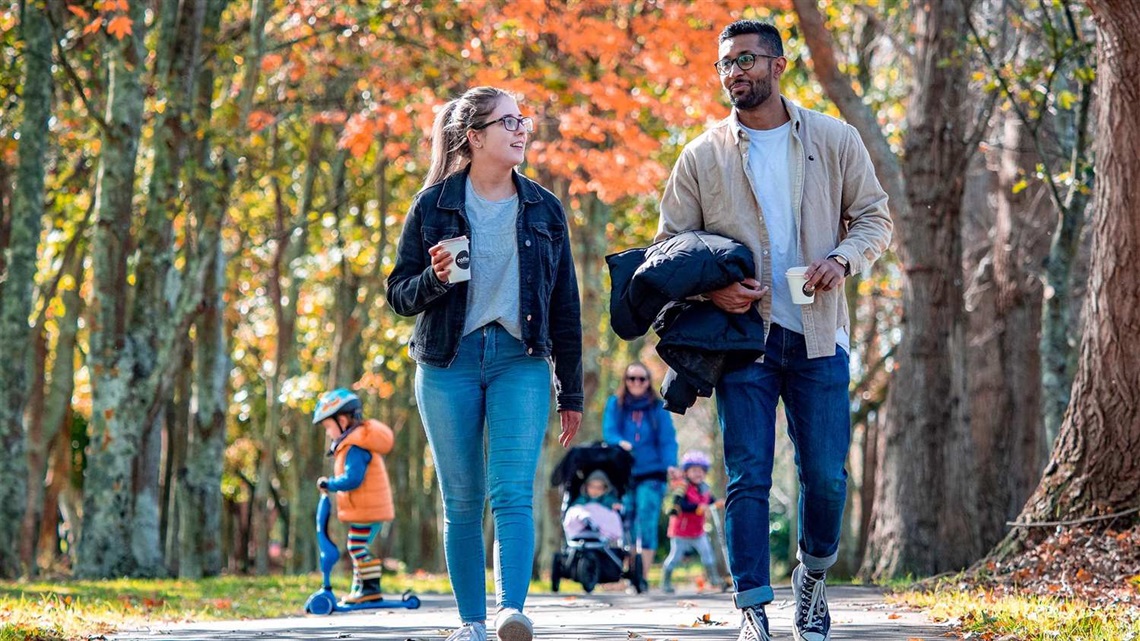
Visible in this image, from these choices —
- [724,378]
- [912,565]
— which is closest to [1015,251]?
[912,565]

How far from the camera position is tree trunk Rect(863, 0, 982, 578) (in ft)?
41.8

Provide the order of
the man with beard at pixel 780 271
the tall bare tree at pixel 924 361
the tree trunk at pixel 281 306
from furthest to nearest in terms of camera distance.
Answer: the tree trunk at pixel 281 306, the tall bare tree at pixel 924 361, the man with beard at pixel 780 271

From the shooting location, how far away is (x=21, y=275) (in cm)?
1445

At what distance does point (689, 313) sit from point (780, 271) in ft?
1.31

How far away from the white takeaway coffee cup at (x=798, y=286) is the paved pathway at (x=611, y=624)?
1.66 m

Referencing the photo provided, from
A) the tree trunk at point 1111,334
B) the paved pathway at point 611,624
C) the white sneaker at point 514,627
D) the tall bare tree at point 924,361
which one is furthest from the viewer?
the tall bare tree at point 924,361

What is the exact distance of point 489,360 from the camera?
5746 millimetres

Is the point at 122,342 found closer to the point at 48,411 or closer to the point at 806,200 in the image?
the point at 48,411

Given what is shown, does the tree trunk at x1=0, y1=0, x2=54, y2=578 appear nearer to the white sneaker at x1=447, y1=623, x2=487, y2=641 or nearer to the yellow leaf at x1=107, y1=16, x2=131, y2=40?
the yellow leaf at x1=107, y1=16, x2=131, y2=40

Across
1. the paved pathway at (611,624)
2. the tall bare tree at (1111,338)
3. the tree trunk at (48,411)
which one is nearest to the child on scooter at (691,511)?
the paved pathway at (611,624)

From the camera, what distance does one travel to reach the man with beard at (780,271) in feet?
18.7

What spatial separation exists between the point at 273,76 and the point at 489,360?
58.7ft

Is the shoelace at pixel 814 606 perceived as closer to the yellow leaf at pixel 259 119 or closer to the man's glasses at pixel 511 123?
the man's glasses at pixel 511 123

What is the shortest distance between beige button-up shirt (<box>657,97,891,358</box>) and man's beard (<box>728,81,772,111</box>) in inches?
4.8
